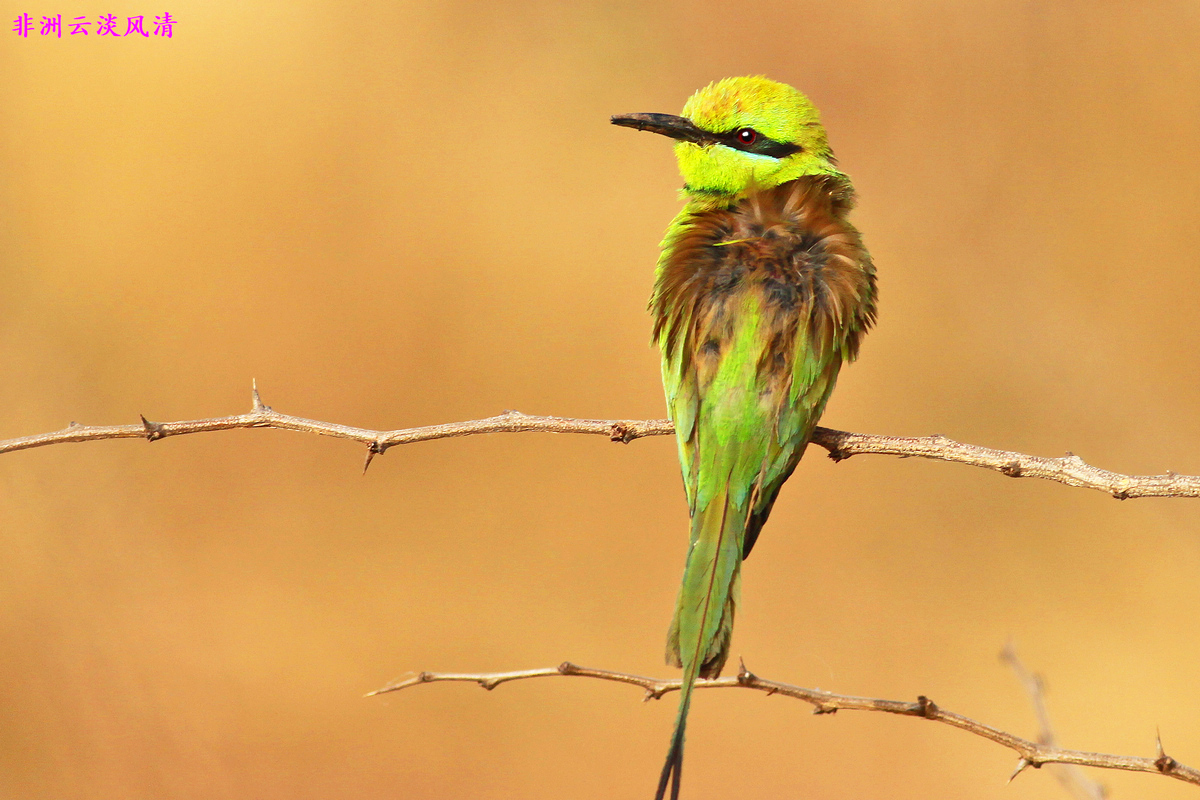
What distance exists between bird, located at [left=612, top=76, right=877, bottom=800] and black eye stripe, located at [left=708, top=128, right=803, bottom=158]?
99mm

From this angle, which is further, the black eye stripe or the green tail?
the black eye stripe

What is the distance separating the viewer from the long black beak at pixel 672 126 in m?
1.62

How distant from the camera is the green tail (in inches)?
43.6

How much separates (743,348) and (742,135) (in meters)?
0.51

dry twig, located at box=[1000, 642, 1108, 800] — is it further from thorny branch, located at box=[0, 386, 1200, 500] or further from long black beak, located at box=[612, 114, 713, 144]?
long black beak, located at box=[612, 114, 713, 144]

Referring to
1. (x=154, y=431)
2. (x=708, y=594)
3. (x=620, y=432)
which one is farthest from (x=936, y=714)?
(x=154, y=431)

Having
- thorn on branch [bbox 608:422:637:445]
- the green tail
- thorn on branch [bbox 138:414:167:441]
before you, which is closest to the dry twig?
the green tail

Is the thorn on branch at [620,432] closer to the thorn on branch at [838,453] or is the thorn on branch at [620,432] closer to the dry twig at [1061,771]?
the thorn on branch at [838,453]

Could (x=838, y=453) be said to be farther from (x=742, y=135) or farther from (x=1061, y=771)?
(x=742, y=135)

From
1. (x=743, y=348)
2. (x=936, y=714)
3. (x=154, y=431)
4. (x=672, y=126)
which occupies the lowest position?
(x=936, y=714)

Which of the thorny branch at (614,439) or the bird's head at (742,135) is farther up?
the bird's head at (742,135)

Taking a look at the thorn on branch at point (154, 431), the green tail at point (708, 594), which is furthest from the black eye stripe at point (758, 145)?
the thorn on branch at point (154, 431)

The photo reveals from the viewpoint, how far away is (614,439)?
4.18 feet

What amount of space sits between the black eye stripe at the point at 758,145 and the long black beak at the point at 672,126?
22 millimetres
